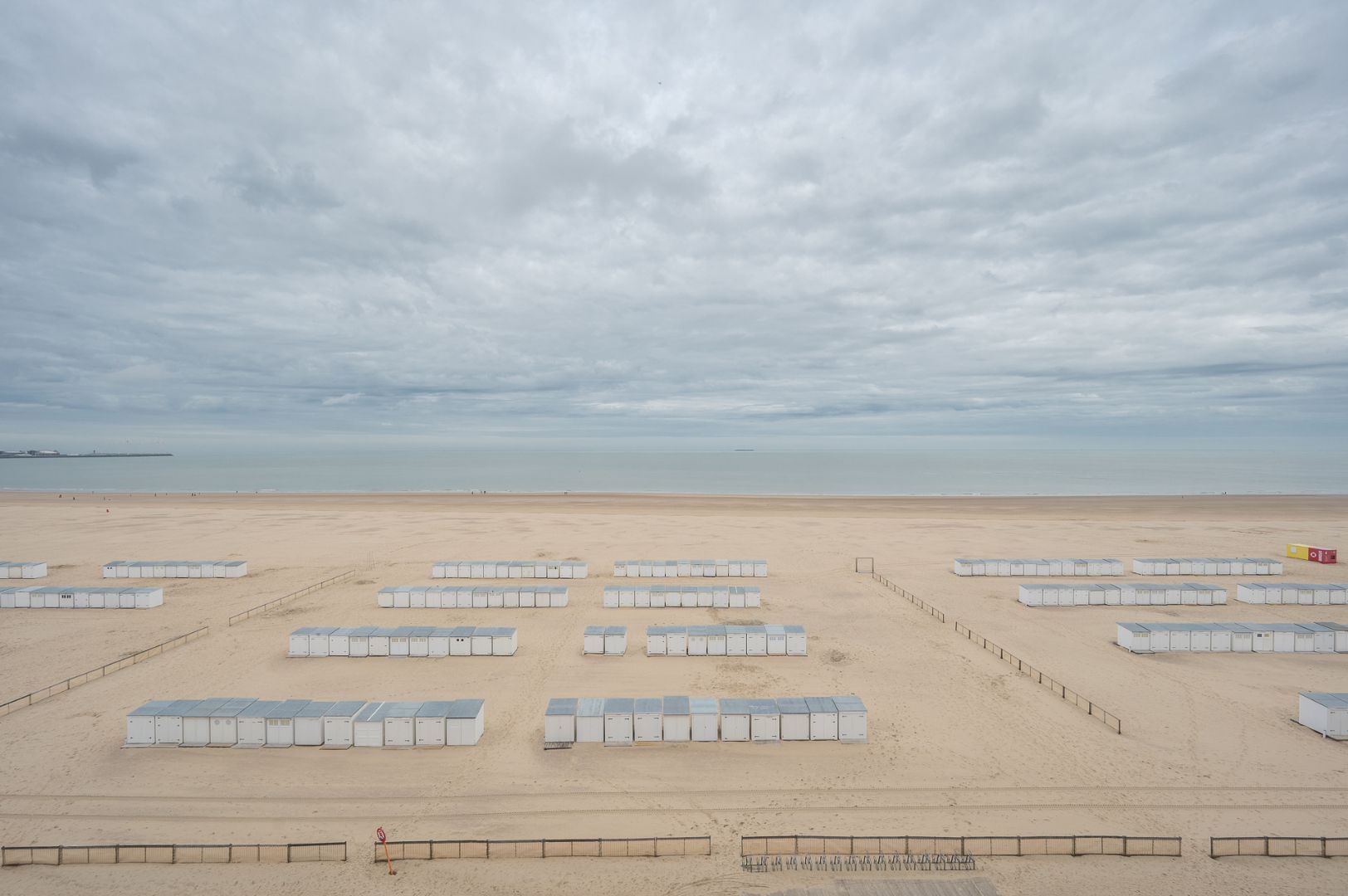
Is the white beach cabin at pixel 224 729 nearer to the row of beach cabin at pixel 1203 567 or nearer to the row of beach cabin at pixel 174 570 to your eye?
the row of beach cabin at pixel 174 570

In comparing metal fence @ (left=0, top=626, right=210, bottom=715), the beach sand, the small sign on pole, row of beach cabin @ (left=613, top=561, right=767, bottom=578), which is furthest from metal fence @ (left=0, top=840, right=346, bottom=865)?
row of beach cabin @ (left=613, top=561, right=767, bottom=578)

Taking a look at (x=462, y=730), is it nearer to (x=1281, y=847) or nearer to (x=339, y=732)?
(x=339, y=732)

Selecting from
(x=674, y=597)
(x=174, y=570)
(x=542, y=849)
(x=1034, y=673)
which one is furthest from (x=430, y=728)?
(x=174, y=570)

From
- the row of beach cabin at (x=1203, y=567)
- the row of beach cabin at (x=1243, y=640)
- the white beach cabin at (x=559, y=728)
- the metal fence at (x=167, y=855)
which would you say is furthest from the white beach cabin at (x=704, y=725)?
the row of beach cabin at (x=1203, y=567)

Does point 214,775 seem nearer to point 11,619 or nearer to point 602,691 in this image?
point 602,691

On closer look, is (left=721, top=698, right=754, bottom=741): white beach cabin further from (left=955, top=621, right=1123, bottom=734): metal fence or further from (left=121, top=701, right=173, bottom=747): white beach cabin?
(left=121, top=701, right=173, bottom=747): white beach cabin

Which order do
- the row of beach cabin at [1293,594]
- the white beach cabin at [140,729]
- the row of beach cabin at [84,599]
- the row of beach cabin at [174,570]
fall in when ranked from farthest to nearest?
the row of beach cabin at [174,570], the row of beach cabin at [1293,594], the row of beach cabin at [84,599], the white beach cabin at [140,729]
